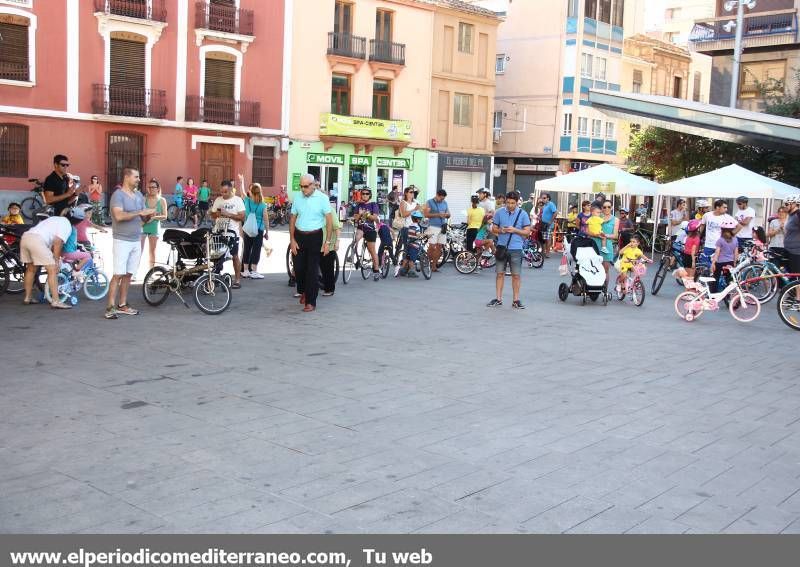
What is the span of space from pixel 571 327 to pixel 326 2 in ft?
99.3

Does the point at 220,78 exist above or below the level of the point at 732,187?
above

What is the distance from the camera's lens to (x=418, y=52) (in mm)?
41688

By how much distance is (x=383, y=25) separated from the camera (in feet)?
133

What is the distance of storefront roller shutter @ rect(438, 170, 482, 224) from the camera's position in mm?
43812

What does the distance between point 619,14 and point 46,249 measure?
45616 mm

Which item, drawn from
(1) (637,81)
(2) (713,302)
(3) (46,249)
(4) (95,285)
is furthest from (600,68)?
(3) (46,249)

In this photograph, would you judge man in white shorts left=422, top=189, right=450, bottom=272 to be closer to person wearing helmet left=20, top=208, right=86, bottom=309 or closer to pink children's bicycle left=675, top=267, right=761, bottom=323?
pink children's bicycle left=675, top=267, right=761, bottom=323

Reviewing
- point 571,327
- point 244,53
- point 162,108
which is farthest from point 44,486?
point 244,53

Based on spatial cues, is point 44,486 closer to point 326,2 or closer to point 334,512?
point 334,512

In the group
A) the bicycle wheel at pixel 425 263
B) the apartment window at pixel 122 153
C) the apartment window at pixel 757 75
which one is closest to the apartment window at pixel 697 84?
the apartment window at pixel 757 75

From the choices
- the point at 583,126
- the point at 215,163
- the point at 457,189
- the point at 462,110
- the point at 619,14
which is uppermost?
the point at 619,14

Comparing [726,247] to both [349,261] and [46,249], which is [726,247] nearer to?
[349,261]

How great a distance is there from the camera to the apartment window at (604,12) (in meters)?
49.5

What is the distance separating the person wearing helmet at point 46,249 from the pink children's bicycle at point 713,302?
820 cm
